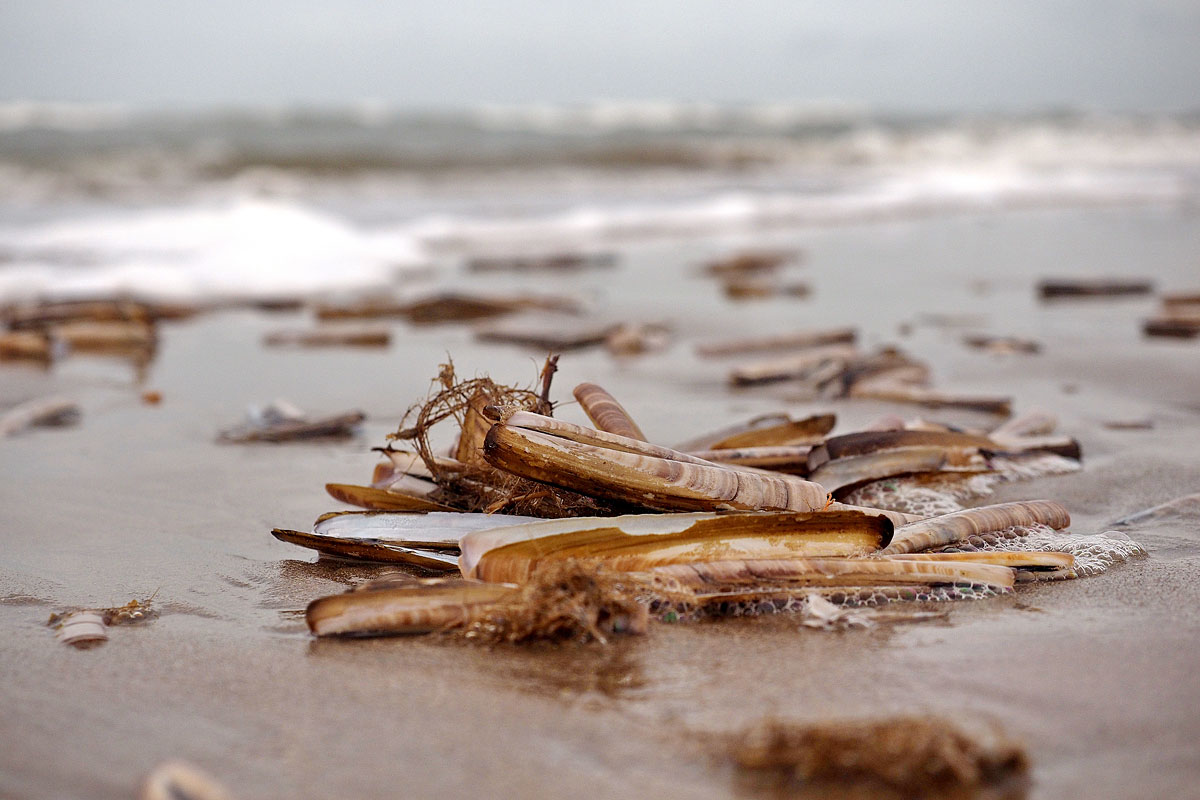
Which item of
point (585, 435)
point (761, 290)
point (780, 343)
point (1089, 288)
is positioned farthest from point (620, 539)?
point (1089, 288)

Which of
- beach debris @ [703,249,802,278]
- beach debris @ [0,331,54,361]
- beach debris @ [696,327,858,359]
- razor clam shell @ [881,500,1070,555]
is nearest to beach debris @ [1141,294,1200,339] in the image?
beach debris @ [696,327,858,359]

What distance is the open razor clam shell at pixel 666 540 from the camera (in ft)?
7.62

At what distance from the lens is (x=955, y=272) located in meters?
8.94

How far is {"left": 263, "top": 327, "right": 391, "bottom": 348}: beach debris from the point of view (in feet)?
20.2

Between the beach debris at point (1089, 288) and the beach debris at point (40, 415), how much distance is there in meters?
5.98

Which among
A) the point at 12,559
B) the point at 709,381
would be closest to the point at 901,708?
the point at 12,559

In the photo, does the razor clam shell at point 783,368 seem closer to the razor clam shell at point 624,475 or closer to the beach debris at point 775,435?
the beach debris at point 775,435

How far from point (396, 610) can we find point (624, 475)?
0.59m

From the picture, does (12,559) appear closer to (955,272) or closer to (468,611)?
(468,611)

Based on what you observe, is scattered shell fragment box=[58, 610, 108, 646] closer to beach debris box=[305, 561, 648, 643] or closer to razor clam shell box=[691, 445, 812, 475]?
beach debris box=[305, 561, 648, 643]

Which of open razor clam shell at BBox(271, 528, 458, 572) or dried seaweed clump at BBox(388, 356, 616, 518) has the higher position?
dried seaweed clump at BBox(388, 356, 616, 518)

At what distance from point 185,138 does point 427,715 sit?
92.9ft

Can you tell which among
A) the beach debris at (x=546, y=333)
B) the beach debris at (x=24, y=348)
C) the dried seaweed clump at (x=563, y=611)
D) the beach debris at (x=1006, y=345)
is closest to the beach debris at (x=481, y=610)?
the dried seaweed clump at (x=563, y=611)

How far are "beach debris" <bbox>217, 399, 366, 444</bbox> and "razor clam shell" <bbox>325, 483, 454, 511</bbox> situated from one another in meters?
1.19
